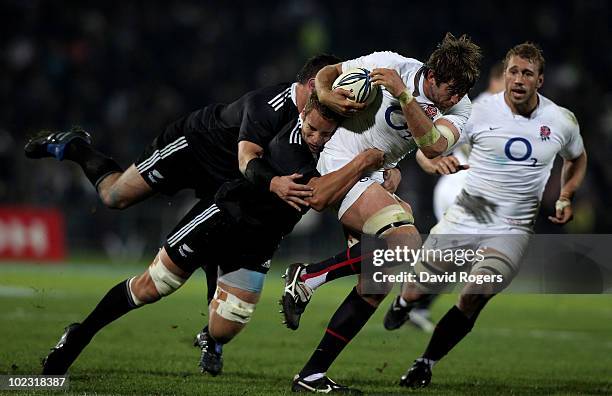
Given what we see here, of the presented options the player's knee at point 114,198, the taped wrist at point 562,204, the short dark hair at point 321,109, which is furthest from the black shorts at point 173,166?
the taped wrist at point 562,204

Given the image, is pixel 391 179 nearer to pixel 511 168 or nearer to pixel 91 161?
pixel 511 168

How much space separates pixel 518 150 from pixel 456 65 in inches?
72.5

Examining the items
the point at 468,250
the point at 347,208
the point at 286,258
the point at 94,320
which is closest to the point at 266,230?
the point at 347,208

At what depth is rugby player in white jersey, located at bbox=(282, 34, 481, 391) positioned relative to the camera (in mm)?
6352

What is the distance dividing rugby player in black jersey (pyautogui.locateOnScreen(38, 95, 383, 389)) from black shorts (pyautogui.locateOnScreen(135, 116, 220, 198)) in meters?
0.47

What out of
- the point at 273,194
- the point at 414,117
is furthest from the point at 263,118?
the point at 414,117

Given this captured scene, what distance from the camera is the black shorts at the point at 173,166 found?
7.64m

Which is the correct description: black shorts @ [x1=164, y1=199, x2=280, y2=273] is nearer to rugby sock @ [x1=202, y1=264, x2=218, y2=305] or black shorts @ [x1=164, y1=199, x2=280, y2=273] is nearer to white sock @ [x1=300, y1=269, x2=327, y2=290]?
white sock @ [x1=300, y1=269, x2=327, y2=290]

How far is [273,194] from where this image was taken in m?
6.88

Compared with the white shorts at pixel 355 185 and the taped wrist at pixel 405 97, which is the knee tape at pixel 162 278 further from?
the taped wrist at pixel 405 97

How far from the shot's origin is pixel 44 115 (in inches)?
795

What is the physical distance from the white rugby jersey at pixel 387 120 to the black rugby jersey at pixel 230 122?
42 centimetres

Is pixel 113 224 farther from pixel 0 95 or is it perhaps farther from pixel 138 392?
pixel 138 392

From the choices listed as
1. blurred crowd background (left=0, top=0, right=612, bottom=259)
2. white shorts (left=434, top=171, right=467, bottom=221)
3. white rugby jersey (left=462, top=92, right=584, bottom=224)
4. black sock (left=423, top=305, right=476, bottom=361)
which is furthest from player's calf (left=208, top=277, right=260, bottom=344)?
blurred crowd background (left=0, top=0, right=612, bottom=259)
